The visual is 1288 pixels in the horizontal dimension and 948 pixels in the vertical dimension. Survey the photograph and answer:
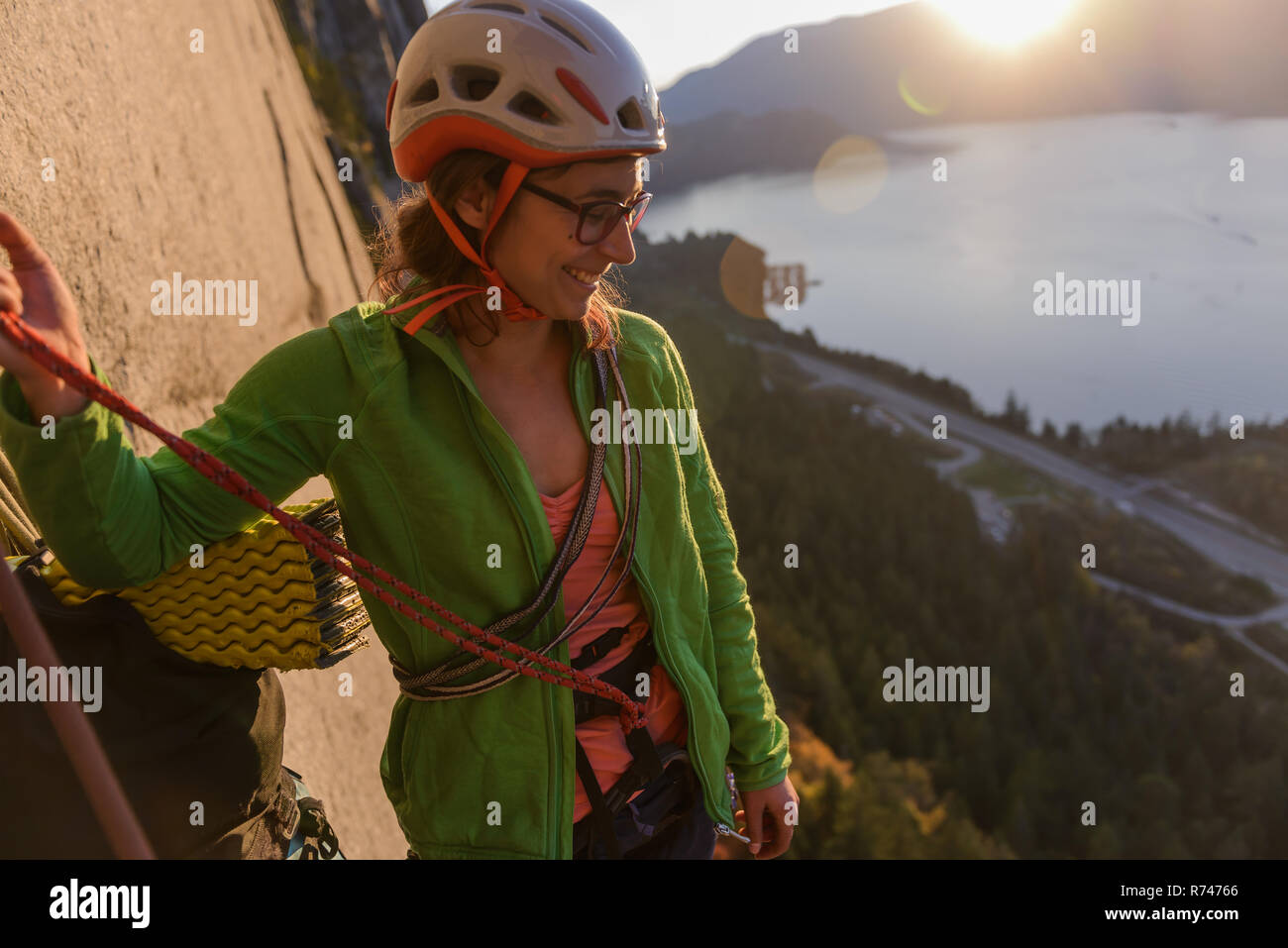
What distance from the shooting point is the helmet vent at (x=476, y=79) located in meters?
1.81

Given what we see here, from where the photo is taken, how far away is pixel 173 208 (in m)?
3.87

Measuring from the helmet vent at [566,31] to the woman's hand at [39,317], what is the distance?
1.05 metres

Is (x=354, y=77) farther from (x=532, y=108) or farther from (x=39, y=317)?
(x=39, y=317)

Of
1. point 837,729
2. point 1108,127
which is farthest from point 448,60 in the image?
point 1108,127

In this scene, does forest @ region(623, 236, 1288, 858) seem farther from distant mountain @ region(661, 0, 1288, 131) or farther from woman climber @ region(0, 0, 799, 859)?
distant mountain @ region(661, 0, 1288, 131)

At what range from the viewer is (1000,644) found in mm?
17219

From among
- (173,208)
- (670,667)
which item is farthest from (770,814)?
(173,208)

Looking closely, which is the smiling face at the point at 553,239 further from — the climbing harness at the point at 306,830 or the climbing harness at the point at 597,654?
the climbing harness at the point at 306,830

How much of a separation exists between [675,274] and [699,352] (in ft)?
68.5

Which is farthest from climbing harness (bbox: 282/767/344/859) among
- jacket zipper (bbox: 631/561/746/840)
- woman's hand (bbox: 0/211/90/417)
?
woman's hand (bbox: 0/211/90/417)

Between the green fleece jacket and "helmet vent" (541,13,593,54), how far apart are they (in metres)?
0.55

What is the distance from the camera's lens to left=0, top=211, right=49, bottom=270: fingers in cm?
115

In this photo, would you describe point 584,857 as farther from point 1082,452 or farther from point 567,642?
point 1082,452

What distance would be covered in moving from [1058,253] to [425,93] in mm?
75590
